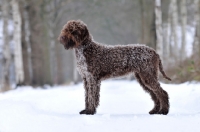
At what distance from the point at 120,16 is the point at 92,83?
78.3 ft

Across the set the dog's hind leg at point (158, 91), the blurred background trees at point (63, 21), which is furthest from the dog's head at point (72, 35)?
the blurred background trees at point (63, 21)

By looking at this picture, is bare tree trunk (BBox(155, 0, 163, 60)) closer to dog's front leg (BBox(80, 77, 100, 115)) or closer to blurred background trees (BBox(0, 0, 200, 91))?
blurred background trees (BBox(0, 0, 200, 91))

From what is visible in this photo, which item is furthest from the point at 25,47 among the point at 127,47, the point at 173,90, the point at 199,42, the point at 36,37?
the point at 127,47

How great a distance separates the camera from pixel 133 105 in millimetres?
8062

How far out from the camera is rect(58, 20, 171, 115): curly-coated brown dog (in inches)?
238

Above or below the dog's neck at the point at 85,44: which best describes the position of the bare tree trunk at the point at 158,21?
below

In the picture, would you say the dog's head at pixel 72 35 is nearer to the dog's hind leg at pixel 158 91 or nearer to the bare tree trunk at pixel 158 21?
the dog's hind leg at pixel 158 91

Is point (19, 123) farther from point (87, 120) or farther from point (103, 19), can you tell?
point (103, 19)

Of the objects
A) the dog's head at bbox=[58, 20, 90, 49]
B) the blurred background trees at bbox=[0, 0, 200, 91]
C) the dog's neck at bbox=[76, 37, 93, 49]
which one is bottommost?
the blurred background trees at bbox=[0, 0, 200, 91]

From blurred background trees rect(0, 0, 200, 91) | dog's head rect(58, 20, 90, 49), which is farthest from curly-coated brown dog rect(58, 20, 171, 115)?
blurred background trees rect(0, 0, 200, 91)

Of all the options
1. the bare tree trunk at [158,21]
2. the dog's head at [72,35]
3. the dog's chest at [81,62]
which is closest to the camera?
the dog's head at [72,35]

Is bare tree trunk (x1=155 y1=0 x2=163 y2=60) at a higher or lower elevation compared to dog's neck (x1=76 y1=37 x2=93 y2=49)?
lower

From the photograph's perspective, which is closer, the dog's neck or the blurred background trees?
the dog's neck

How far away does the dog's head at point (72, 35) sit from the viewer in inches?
236
